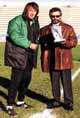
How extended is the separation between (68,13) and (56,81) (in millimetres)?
22789

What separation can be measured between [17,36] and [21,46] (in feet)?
0.68

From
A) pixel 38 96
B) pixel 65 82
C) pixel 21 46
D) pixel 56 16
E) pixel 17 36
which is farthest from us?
pixel 38 96

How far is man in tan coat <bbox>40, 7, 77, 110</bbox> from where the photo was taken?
8.07 metres

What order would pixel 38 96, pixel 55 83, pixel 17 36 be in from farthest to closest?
pixel 38 96
pixel 55 83
pixel 17 36

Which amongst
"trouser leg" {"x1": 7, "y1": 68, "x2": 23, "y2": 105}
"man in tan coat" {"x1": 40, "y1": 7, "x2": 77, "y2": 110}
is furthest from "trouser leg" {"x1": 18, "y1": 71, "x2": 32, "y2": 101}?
"man in tan coat" {"x1": 40, "y1": 7, "x2": 77, "y2": 110}

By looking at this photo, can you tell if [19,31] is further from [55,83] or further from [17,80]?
[55,83]

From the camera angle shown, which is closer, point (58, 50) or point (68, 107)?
point (58, 50)

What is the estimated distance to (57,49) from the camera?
8.23 meters

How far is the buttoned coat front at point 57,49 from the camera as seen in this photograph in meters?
8.12

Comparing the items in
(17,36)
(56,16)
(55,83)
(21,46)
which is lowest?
(55,83)

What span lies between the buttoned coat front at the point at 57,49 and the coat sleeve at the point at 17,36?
518 mm

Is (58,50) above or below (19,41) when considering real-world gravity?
below

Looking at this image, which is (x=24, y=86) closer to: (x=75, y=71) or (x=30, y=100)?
(x=30, y=100)

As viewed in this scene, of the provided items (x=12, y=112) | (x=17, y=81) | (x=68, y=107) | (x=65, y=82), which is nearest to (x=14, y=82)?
(x=17, y=81)
